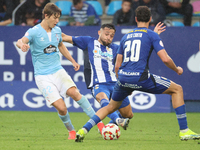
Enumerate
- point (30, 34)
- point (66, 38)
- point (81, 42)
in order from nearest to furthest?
point (30, 34) → point (66, 38) → point (81, 42)

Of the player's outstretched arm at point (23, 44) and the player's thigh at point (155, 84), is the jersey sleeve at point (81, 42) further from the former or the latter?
the player's thigh at point (155, 84)

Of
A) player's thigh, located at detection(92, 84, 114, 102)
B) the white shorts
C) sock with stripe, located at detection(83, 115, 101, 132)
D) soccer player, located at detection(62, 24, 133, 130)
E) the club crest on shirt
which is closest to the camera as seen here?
sock with stripe, located at detection(83, 115, 101, 132)

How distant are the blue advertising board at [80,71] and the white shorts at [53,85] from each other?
171 inches

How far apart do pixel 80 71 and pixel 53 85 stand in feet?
15.3

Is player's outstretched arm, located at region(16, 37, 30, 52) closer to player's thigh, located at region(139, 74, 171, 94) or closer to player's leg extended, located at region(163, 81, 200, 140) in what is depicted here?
player's thigh, located at region(139, 74, 171, 94)

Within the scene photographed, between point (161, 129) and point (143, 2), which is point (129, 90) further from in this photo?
point (143, 2)

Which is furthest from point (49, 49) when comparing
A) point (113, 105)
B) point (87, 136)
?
point (87, 136)

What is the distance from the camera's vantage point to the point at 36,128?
666 centimetres

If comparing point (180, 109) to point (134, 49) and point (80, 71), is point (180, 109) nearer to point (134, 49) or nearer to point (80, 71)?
point (134, 49)

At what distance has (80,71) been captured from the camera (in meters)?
10.1

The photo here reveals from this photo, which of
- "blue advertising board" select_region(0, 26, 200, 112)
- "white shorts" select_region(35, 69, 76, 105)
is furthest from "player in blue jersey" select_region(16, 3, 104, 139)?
"blue advertising board" select_region(0, 26, 200, 112)

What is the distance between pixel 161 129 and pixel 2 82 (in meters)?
5.03

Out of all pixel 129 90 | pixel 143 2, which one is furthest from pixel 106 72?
pixel 143 2

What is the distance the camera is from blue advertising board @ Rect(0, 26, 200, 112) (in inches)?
390
